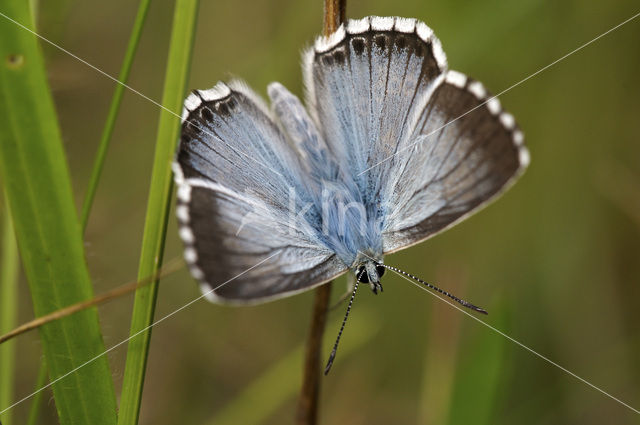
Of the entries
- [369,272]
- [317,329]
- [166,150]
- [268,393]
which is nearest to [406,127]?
[369,272]

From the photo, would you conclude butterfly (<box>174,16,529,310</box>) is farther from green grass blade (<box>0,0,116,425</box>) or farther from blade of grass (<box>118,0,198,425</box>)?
green grass blade (<box>0,0,116,425</box>)

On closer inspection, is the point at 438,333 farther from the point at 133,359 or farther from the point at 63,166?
the point at 63,166

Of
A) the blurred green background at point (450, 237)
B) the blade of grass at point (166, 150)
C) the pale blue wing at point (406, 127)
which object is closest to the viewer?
the blade of grass at point (166, 150)

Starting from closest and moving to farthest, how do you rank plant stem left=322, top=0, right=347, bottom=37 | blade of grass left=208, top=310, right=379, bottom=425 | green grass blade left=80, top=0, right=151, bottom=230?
green grass blade left=80, top=0, right=151, bottom=230 → plant stem left=322, top=0, right=347, bottom=37 → blade of grass left=208, top=310, right=379, bottom=425

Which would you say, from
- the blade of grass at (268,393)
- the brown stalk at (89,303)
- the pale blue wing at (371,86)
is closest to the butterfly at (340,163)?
the pale blue wing at (371,86)

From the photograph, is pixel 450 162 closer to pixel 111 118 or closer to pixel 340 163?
pixel 340 163

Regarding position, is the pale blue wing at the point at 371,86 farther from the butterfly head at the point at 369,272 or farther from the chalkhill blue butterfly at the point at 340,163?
the butterfly head at the point at 369,272

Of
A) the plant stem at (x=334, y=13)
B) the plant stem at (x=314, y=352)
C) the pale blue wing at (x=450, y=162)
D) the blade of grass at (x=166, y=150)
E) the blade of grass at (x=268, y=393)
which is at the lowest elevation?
the blade of grass at (x=268, y=393)


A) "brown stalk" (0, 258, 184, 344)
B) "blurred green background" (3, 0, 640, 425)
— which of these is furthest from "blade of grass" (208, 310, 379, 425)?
"brown stalk" (0, 258, 184, 344)
